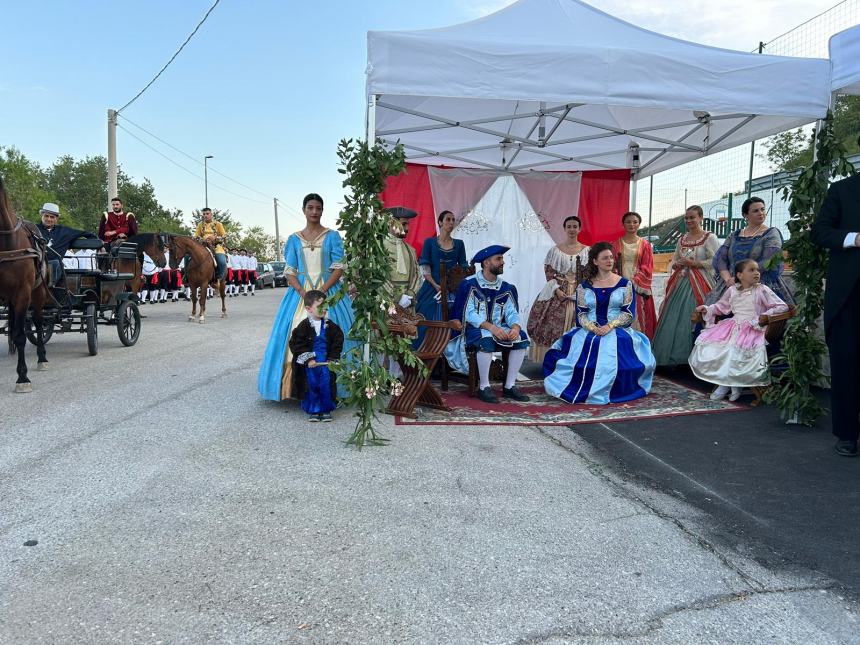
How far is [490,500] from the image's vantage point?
11.0 feet

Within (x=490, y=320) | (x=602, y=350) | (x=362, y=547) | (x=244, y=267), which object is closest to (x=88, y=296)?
(x=490, y=320)

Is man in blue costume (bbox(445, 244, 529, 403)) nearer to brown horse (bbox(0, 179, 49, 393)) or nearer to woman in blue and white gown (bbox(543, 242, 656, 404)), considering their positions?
woman in blue and white gown (bbox(543, 242, 656, 404))

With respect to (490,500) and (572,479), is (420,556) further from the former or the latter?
(572,479)

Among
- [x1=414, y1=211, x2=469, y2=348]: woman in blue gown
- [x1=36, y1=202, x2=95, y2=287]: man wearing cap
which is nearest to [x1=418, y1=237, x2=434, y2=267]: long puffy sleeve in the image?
[x1=414, y1=211, x2=469, y2=348]: woman in blue gown

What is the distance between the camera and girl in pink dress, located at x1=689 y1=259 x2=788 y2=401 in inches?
225

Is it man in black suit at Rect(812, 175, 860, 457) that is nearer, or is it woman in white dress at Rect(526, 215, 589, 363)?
man in black suit at Rect(812, 175, 860, 457)

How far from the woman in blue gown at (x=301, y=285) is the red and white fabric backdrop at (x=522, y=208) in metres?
3.43

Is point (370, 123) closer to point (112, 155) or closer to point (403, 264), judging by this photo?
point (403, 264)

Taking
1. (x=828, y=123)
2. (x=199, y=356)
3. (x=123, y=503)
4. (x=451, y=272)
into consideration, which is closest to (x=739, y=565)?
(x=123, y=503)

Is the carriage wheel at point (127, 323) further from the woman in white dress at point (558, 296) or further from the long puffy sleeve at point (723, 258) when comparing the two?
the long puffy sleeve at point (723, 258)

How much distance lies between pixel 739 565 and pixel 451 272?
4.51 m

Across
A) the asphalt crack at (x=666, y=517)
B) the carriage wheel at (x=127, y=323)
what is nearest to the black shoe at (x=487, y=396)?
the asphalt crack at (x=666, y=517)

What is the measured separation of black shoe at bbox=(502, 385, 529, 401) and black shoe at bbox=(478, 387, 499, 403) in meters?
0.15

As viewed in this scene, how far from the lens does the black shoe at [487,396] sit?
592 centimetres
